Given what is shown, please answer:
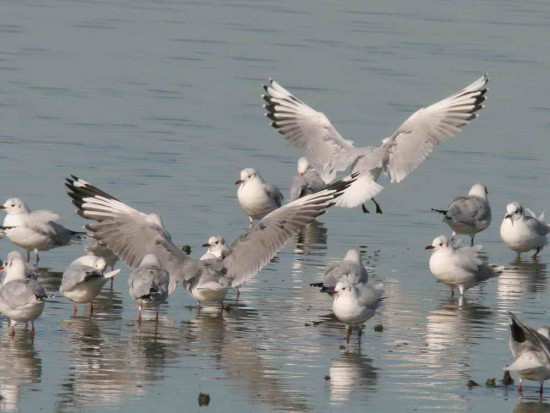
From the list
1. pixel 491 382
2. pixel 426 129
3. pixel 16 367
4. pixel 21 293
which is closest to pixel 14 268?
pixel 21 293

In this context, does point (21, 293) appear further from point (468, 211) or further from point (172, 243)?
point (468, 211)

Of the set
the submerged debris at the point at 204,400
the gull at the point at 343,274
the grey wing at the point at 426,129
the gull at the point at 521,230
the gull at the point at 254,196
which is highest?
the grey wing at the point at 426,129

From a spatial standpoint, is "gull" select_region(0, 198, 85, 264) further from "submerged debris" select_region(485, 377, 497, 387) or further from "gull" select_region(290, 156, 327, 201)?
"submerged debris" select_region(485, 377, 497, 387)

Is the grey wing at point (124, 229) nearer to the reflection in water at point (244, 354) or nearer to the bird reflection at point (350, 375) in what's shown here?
the reflection in water at point (244, 354)

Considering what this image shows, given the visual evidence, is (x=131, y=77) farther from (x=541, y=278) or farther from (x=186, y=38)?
(x=541, y=278)

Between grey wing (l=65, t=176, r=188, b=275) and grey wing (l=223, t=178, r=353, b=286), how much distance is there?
52 cm

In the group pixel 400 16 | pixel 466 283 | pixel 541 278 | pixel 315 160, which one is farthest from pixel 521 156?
pixel 400 16

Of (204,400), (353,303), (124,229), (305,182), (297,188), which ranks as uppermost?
(305,182)

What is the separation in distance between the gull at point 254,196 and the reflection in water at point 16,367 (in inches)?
242

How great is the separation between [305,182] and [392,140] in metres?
1.38

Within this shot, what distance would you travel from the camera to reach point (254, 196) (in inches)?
699

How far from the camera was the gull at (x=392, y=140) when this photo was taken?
1831cm

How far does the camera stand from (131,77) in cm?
2680

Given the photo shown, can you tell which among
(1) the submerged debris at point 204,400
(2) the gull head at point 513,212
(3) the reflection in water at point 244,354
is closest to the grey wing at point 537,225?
(2) the gull head at point 513,212
